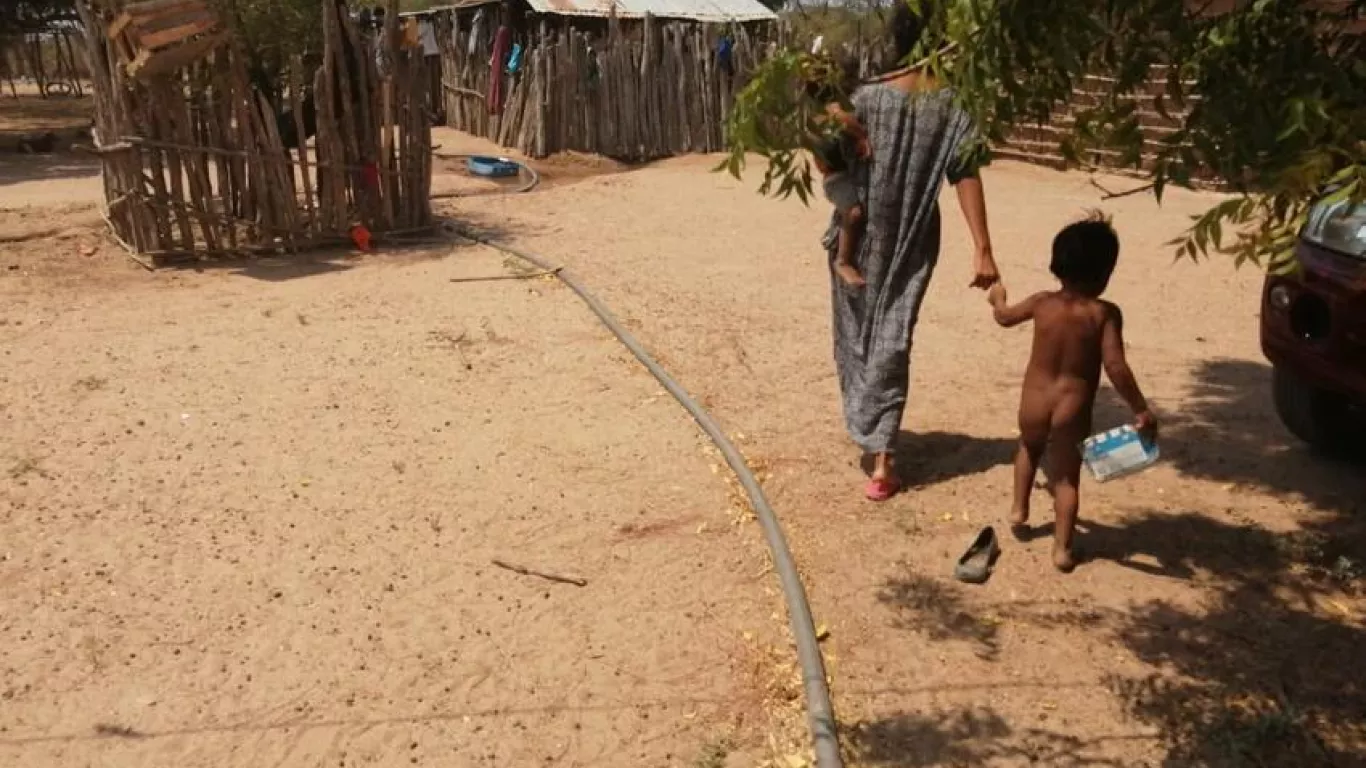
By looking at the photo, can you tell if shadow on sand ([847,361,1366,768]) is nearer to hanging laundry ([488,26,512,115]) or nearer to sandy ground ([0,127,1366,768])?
sandy ground ([0,127,1366,768])

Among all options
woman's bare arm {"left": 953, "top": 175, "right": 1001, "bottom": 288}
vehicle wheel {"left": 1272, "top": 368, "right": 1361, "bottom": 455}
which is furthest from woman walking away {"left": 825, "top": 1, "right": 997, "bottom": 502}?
vehicle wheel {"left": 1272, "top": 368, "right": 1361, "bottom": 455}

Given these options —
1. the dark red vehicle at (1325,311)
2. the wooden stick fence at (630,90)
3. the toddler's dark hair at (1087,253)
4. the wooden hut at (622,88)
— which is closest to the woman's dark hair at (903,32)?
the toddler's dark hair at (1087,253)

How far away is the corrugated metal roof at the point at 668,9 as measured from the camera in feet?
53.2

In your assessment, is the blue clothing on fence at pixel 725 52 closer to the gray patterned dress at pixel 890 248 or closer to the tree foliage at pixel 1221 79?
the gray patterned dress at pixel 890 248

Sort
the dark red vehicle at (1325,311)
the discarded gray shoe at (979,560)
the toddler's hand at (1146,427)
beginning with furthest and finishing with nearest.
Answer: the discarded gray shoe at (979,560) → the dark red vehicle at (1325,311) → the toddler's hand at (1146,427)

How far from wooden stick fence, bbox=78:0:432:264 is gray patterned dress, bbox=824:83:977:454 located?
4.87m

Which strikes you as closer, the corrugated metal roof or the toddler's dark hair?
the toddler's dark hair

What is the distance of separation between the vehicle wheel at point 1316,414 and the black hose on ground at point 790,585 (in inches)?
78.6

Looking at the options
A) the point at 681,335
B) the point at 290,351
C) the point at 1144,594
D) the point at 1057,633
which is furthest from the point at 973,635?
the point at 290,351

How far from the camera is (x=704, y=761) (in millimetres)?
2865

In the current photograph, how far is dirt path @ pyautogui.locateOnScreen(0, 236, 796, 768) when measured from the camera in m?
3.04

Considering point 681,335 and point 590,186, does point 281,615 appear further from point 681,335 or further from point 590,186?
point 590,186

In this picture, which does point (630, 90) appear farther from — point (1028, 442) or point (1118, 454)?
point (1118, 454)

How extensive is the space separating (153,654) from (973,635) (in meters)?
2.34
